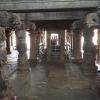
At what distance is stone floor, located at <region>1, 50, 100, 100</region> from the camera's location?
476 inches

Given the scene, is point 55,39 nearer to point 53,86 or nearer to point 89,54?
point 89,54

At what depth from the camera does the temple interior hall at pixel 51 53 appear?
926cm

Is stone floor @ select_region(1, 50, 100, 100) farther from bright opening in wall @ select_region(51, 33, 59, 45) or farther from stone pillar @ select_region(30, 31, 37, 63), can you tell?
bright opening in wall @ select_region(51, 33, 59, 45)

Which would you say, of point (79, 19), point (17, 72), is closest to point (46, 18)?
point (79, 19)

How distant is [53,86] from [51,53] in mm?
10060

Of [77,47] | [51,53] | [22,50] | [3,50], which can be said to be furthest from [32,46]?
[3,50]

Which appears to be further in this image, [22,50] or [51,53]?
[51,53]

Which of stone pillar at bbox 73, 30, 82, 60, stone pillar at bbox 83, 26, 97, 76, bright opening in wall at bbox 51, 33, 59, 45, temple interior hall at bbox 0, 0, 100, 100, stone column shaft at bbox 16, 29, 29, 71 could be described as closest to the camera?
temple interior hall at bbox 0, 0, 100, 100

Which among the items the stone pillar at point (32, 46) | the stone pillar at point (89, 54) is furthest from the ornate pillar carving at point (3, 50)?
the stone pillar at point (32, 46)

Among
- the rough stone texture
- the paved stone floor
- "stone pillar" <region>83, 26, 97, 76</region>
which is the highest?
the rough stone texture

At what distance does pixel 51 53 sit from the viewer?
78.8 feet

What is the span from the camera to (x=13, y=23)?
11.0 metres

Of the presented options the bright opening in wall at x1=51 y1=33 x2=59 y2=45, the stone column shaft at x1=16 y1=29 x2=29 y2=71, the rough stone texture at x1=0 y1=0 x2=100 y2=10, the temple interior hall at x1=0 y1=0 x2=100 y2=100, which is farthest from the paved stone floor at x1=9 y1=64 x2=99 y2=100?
the bright opening in wall at x1=51 y1=33 x2=59 y2=45

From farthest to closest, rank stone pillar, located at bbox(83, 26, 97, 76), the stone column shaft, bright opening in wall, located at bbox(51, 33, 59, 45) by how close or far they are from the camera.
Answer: bright opening in wall, located at bbox(51, 33, 59, 45), the stone column shaft, stone pillar, located at bbox(83, 26, 97, 76)
